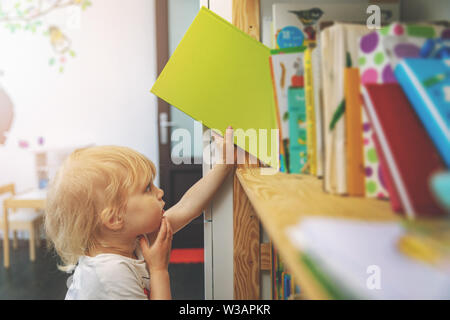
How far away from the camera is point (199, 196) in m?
0.99

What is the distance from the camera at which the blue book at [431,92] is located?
1.21 feet

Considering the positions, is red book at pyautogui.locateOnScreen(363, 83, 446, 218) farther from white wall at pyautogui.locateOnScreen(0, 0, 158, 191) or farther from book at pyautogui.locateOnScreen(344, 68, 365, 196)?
white wall at pyautogui.locateOnScreen(0, 0, 158, 191)

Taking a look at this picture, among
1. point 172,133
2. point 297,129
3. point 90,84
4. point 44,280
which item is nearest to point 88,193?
point 297,129

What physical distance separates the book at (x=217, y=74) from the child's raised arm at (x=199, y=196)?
0.48 feet

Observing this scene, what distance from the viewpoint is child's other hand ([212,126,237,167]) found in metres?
0.90

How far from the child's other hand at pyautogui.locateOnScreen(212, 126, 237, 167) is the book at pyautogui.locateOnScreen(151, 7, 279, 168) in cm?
7

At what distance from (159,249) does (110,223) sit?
136mm

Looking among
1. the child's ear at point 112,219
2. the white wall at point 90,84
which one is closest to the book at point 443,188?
the child's ear at point 112,219

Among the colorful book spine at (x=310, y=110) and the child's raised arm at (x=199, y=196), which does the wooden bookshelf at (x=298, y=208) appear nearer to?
the colorful book spine at (x=310, y=110)

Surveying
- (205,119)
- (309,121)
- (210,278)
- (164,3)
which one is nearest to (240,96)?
(205,119)

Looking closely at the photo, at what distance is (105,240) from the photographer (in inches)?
35.0

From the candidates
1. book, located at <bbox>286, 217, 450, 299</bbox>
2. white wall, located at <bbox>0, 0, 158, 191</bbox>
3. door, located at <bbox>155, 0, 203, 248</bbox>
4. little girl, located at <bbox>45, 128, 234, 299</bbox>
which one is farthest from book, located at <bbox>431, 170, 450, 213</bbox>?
white wall, located at <bbox>0, 0, 158, 191</bbox>

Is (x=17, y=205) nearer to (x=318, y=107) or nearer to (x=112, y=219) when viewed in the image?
(x=112, y=219)
